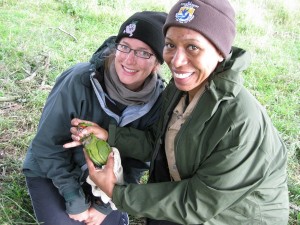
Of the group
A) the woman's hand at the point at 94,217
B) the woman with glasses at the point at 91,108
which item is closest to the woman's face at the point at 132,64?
the woman with glasses at the point at 91,108

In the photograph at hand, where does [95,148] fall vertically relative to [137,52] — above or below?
below

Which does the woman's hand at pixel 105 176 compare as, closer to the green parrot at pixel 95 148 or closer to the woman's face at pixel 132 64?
the green parrot at pixel 95 148

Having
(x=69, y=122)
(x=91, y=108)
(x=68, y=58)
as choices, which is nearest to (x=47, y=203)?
(x=69, y=122)

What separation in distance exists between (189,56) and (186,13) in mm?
222

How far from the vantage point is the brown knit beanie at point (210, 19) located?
1815mm

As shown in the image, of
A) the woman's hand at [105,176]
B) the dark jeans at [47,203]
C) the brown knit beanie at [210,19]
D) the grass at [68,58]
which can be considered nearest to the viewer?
the brown knit beanie at [210,19]

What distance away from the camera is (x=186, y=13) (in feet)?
6.06

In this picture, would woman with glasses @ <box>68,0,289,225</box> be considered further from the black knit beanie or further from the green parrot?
the black knit beanie

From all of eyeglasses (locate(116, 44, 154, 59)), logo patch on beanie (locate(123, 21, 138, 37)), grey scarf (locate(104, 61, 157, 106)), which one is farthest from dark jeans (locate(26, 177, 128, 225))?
logo patch on beanie (locate(123, 21, 138, 37))

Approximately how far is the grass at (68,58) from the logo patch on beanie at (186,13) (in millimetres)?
1857

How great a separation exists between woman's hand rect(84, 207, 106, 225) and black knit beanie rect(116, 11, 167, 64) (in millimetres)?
1262

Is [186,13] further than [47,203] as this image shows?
No

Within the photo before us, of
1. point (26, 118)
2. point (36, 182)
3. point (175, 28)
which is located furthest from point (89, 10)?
point (175, 28)

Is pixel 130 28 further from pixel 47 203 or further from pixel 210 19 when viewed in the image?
pixel 47 203
